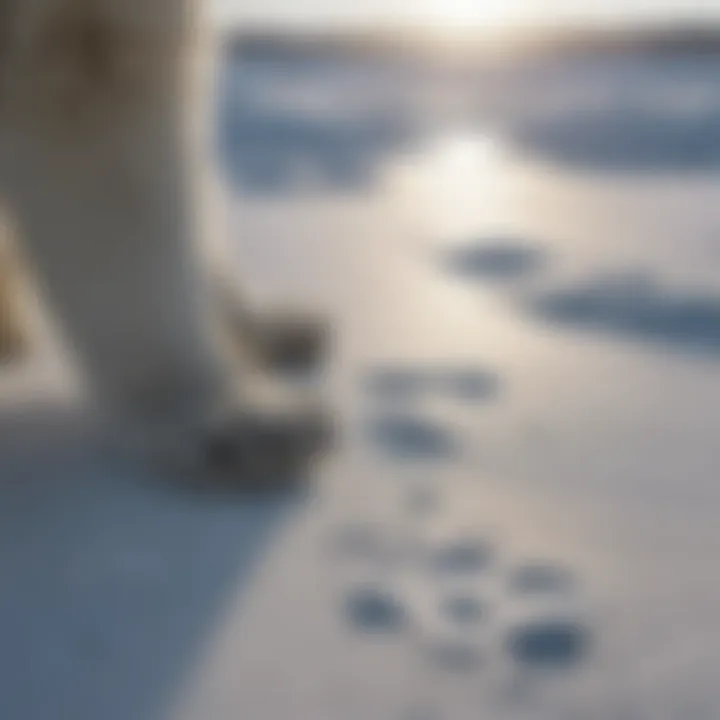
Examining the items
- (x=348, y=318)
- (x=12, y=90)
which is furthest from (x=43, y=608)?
(x=348, y=318)

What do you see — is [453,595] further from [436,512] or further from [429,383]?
[429,383]

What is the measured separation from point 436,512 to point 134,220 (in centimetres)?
20

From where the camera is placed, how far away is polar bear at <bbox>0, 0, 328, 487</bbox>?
0.64 m

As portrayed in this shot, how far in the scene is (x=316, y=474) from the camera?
693mm

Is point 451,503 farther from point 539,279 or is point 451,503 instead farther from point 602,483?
point 539,279

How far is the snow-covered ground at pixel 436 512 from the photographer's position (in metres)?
0.53

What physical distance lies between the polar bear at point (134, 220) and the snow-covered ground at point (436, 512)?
0.12 feet

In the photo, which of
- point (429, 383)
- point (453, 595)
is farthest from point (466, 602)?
point (429, 383)

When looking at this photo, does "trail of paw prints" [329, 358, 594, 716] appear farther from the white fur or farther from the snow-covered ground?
the white fur

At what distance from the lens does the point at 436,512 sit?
647mm

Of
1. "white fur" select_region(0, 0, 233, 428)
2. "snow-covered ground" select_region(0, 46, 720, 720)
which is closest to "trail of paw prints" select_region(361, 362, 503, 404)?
"snow-covered ground" select_region(0, 46, 720, 720)

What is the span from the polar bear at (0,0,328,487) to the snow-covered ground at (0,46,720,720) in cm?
4

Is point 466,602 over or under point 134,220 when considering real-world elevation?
under

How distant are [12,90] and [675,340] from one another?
1.40ft
